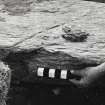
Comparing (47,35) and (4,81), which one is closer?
(4,81)

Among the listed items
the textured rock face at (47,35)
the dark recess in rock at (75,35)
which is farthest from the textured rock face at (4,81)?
the dark recess in rock at (75,35)

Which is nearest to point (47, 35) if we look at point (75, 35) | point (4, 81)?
point (75, 35)

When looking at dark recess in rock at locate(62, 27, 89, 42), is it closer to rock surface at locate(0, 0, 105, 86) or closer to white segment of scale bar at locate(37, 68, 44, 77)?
rock surface at locate(0, 0, 105, 86)

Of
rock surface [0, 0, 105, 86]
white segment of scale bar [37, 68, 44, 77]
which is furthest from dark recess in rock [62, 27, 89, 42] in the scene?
white segment of scale bar [37, 68, 44, 77]

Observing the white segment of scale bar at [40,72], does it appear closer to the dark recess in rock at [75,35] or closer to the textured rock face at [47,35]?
the textured rock face at [47,35]

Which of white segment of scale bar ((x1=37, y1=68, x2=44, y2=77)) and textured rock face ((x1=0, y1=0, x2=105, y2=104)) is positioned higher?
textured rock face ((x1=0, y1=0, x2=105, y2=104))

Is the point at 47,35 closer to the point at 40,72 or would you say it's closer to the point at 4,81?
the point at 40,72

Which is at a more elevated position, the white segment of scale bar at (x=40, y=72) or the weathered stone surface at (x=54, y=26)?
the weathered stone surface at (x=54, y=26)

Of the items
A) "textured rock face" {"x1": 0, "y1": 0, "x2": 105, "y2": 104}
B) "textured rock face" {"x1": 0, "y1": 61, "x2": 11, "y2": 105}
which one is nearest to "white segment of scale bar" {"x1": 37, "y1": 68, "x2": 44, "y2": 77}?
"textured rock face" {"x1": 0, "y1": 0, "x2": 105, "y2": 104}

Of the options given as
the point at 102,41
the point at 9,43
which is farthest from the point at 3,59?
the point at 102,41

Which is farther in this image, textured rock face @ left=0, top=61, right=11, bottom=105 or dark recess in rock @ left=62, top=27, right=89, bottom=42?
dark recess in rock @ left=62, top=27, right=89, bottom=42

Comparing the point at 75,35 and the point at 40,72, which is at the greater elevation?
the point at 75,35

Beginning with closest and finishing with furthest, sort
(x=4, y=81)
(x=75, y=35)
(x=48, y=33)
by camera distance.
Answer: (x=4, y=81) < (x=75, y=35) < (x=48, y=33)

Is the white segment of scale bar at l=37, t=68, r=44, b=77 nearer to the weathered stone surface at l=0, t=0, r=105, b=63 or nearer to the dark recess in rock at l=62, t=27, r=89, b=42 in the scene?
the weathered stone surface at l=0, t=0, r=105, b=63
